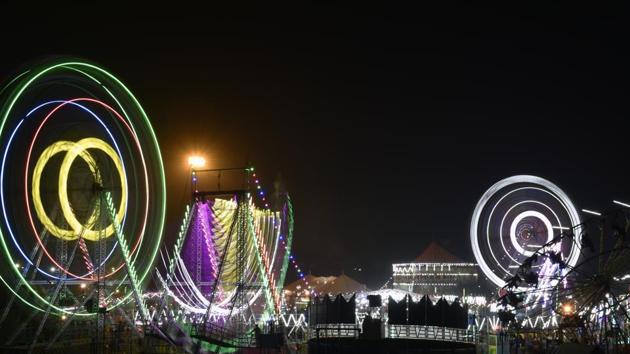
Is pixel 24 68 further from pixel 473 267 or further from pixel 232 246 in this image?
pixel 473 267

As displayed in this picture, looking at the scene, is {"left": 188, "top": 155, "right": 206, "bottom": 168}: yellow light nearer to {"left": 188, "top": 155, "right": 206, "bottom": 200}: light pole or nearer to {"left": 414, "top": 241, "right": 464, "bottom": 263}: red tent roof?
{"left": 188, "top": 155, "right": 206, "bottom": 200}: light pole

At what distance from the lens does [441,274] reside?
72.1 meters

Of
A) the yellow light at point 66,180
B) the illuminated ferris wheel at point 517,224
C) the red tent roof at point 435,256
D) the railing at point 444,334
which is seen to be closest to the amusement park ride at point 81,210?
the yellow light at point 66,180

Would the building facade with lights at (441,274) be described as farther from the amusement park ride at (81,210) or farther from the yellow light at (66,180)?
the yellow light at (66,180)

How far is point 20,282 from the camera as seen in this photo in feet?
64.7

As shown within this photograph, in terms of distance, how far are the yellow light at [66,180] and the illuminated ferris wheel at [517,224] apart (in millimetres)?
22013

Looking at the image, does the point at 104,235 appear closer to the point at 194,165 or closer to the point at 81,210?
the point at 81,210

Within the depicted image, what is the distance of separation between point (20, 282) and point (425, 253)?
5606 centimetres

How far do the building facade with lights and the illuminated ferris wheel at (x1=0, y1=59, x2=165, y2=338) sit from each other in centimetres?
4761

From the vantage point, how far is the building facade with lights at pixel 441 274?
2805 inches

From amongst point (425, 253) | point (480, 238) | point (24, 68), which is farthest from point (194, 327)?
point (425, 253)

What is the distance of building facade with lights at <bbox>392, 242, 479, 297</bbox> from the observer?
234 feet

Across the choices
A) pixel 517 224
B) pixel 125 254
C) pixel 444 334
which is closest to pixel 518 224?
pixel 517 224

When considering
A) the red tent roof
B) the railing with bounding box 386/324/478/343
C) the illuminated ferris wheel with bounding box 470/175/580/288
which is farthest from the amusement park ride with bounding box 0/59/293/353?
the red tent roof
